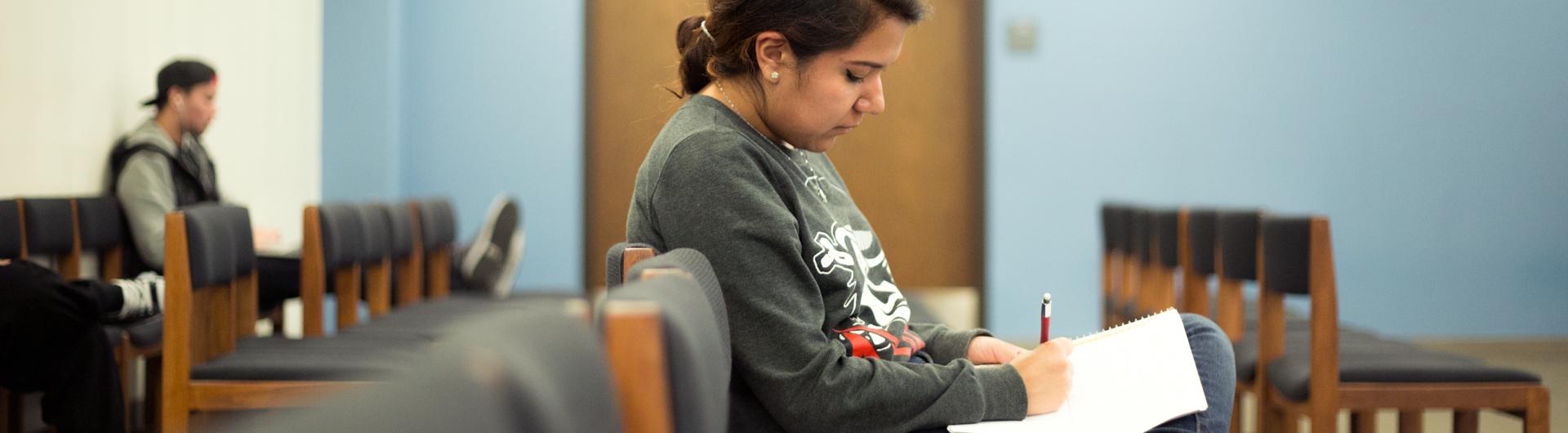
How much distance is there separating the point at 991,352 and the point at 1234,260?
1590 millimetres

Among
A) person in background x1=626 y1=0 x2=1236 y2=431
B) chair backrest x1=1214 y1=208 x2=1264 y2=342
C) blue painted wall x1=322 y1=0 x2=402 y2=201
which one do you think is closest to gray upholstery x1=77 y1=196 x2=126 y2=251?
blue painted wall x1=322 y1=0 x2=402 y2=201

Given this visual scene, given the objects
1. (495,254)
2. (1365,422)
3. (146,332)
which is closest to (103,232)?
(146,332)

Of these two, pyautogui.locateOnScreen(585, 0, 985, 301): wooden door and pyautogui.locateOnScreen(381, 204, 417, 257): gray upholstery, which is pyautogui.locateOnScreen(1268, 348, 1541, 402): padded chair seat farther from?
pyautogui.locateOnScreen(585, 0, 985, 301): wooden door

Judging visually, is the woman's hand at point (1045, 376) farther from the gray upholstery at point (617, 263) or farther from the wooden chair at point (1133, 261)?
the wooden chair at point (1133, 261)

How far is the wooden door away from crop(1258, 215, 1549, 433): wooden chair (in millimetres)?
3072

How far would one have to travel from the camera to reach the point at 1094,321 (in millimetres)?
5828

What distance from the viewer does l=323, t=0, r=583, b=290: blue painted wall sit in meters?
5.71

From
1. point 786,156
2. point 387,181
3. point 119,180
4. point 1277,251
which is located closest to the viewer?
point 786,156

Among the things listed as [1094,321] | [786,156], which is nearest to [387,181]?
[1094,321]

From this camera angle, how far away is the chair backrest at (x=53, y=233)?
10.0ft

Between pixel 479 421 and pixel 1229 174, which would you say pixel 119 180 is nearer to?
pixel 479 421

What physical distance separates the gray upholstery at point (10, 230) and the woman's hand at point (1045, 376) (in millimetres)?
2545

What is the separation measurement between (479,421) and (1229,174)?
563 cm

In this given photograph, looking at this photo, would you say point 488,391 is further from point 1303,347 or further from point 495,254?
point 495,254
